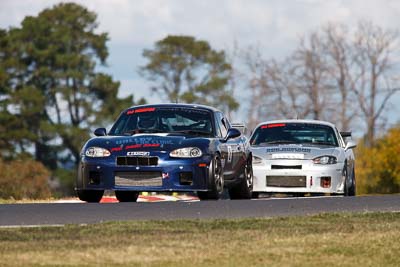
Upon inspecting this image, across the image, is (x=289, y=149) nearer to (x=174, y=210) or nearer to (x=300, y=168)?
(x=300, y=168)

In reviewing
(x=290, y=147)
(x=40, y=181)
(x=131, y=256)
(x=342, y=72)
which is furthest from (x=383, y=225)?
(x=342, y=72)

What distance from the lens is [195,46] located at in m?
85.6

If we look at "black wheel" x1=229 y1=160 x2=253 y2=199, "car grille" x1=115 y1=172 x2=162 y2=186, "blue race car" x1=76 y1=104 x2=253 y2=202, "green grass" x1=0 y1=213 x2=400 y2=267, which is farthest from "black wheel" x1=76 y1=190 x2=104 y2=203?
"green grass" x1=0 y1=213 x2=400 y2=267

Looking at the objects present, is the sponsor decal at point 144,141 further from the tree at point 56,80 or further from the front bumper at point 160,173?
the tree at point 56,80

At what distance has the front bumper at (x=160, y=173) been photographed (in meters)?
18.5

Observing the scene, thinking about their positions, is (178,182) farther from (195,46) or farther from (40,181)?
(195,46)

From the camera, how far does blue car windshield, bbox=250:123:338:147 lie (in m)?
23.8

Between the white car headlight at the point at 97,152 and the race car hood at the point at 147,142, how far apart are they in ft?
0.17

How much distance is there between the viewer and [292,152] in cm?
2253

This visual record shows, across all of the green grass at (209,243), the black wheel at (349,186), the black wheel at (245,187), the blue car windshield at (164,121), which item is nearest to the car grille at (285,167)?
the black wheel at (245,187)

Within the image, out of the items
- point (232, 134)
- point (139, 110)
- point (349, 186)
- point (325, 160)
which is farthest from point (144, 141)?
point (349, 186)

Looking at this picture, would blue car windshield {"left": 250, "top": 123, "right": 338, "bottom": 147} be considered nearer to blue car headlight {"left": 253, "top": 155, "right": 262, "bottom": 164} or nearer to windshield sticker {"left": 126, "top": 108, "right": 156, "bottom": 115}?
blue car headlight {"left": 253, "top": 155, "right": 262, "bottom": 164}

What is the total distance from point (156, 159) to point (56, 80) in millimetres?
57413

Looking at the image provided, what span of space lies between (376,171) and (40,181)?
66.2 feet
